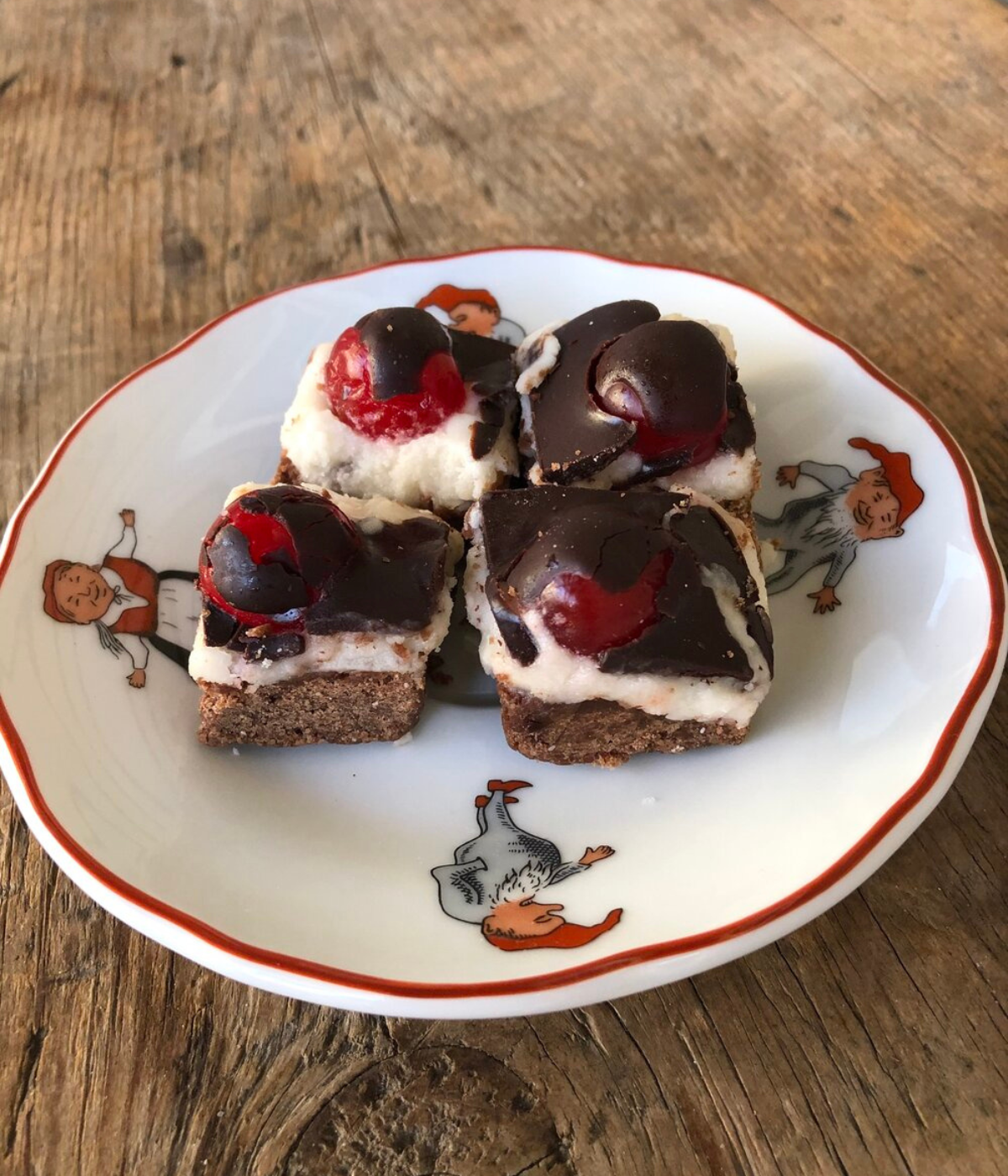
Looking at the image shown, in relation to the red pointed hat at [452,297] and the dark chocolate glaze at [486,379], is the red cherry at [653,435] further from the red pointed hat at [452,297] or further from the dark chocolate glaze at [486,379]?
the red pointed hat at [452,297]

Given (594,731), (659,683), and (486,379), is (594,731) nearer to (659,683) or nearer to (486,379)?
(659,683)

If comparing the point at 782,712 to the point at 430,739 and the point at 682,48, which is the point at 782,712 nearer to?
the point at 430,739

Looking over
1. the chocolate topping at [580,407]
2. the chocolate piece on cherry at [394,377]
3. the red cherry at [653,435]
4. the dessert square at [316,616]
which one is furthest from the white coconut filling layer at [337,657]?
the red cherry at [653,435]

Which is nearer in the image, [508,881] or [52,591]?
[508,881]

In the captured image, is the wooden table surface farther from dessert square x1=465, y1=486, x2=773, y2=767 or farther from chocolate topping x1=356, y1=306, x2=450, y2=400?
chocolate topping x1=356, y1=306, x2=450, y2=400

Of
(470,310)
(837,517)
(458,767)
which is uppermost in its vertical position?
(470,310)

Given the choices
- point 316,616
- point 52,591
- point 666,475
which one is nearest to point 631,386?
point 666,475

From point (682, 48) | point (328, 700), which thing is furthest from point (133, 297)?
point (682, 48)
